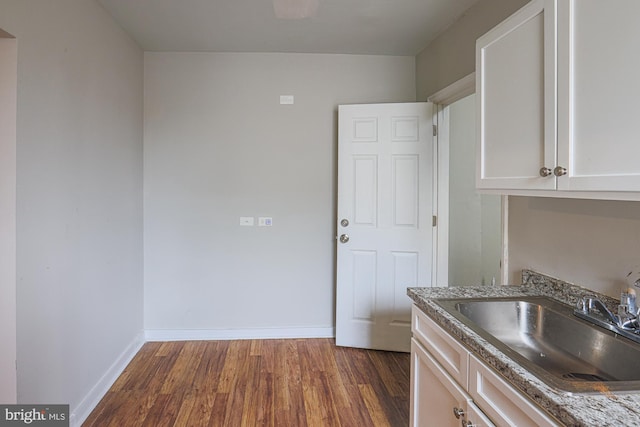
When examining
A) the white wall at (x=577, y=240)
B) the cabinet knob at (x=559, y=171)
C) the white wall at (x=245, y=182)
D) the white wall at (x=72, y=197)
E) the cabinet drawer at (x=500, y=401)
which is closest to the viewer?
the cabinet drawer at (x=500, y=401)

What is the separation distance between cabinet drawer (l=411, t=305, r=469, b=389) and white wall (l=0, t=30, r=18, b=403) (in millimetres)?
1799

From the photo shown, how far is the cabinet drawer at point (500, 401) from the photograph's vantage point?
0.92 meters

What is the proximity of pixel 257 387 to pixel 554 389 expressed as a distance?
2028mm

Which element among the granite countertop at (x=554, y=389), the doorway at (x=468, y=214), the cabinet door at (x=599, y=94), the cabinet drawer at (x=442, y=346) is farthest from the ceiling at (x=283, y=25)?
A: the cabinet drawer at (x=442, y=346)

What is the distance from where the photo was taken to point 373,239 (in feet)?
10.0

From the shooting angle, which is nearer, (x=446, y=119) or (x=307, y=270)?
(x=446, y=119)

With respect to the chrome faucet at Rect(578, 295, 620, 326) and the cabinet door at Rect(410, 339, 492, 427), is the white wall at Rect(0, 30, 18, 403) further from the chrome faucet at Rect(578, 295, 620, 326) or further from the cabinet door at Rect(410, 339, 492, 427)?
the chrome faucet at Rect(578, 295, 620, 326)

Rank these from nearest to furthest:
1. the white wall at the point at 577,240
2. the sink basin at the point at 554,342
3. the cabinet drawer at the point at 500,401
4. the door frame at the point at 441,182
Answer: the cabinet drawer at the point at 500,401 → the sink basin at the point at 554,342 → the white wall at the point at 577,240 → the door frame at the point at 441,182

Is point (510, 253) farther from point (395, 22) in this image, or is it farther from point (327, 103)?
point (327, 103)

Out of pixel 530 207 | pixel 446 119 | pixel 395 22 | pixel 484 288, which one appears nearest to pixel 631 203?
pixel 530 207

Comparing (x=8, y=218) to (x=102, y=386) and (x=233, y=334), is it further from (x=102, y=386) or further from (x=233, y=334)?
(x=233, y=334)

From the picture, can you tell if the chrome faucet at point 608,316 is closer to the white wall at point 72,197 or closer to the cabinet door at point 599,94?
the cabinet door at point 599,94

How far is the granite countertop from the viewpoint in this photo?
0.79 m

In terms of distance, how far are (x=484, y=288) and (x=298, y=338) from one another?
202 cm
